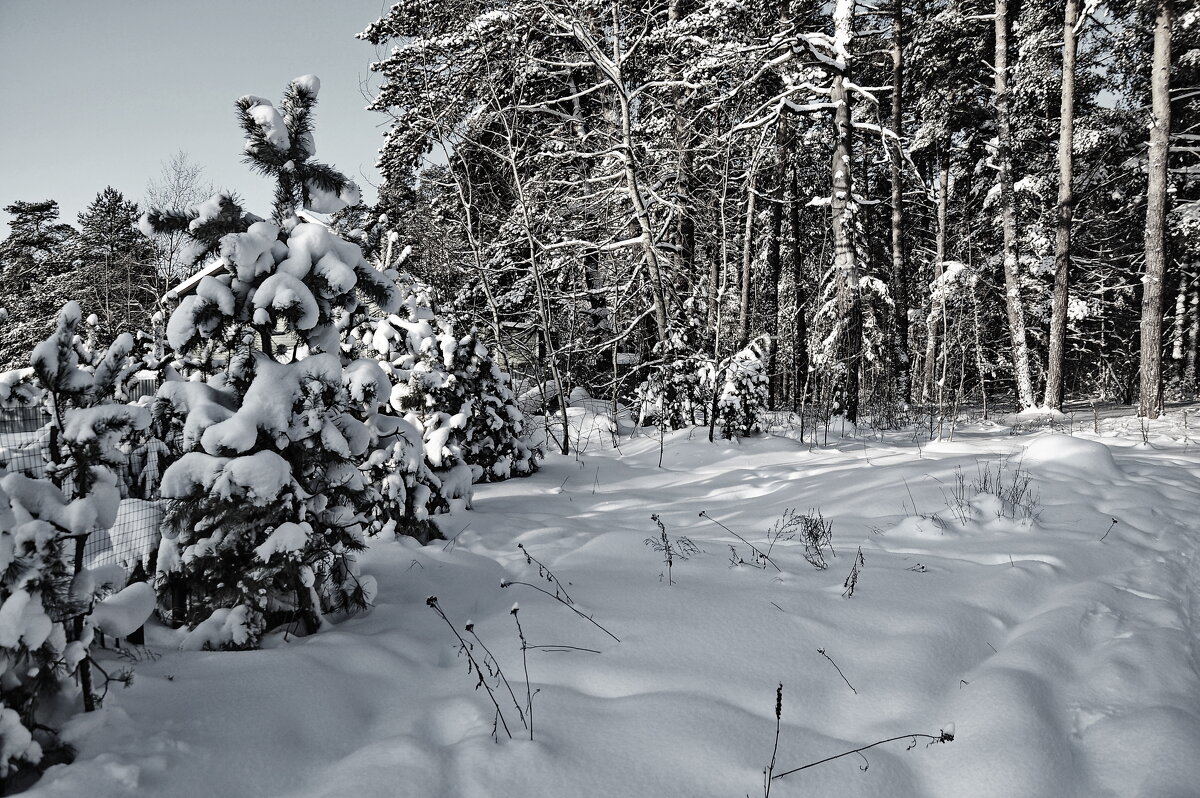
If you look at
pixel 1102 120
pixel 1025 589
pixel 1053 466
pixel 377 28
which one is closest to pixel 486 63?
pixel 377 28

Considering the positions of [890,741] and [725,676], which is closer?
[890,741]

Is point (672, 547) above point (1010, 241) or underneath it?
underneath

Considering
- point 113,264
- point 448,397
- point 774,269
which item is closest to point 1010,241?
point 774,269

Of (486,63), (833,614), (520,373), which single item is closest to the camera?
(833,614)

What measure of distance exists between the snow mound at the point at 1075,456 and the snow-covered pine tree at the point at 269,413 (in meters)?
6.94

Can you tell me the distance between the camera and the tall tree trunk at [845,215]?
10.8 m

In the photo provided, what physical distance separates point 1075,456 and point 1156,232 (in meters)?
7.70

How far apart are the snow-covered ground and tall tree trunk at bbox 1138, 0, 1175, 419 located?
808cm

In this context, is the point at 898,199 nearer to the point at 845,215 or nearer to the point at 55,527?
the point at 845,215

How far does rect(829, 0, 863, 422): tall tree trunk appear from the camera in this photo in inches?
426

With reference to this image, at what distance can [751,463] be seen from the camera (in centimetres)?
847

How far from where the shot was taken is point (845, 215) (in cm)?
1100

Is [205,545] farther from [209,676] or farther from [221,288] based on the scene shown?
[221,288]

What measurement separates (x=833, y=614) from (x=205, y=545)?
326cm
